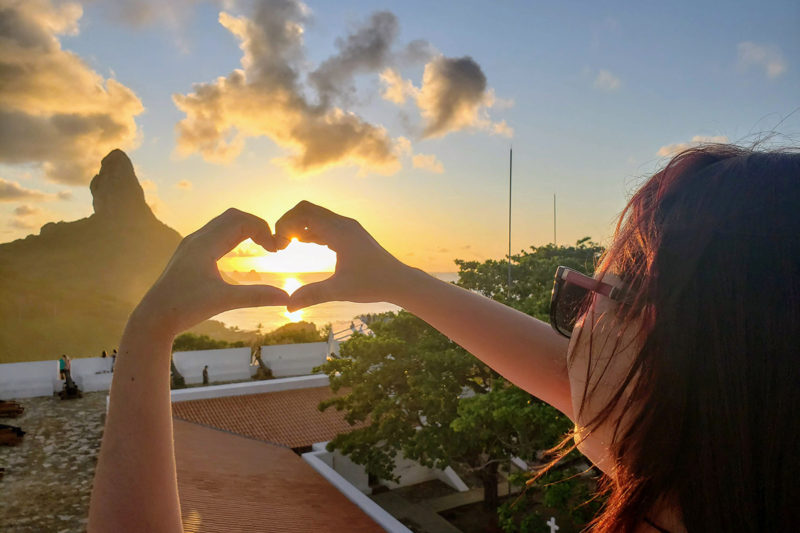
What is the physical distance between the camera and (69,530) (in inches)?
455

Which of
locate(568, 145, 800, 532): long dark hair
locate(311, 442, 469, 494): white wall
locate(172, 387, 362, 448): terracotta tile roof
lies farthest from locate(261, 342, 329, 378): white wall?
locate(568, 145, 800, 532): long dark hair

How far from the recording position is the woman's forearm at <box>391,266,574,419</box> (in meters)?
1.40

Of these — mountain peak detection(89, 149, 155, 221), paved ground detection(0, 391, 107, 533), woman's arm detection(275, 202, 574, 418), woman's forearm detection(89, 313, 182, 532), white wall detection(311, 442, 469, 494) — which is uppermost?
mountain peak detection(89, 149, 155, 221)

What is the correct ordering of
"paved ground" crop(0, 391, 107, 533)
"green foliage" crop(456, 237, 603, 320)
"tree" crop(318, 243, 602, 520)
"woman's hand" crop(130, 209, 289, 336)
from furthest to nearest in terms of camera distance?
"green foliage" crop(456, 237, 603, 320) → "paved ground" crop(0, 391, 107, 533) → "tree" crop(318, 243, 602, 520) → "woman's hand" crop(130, 209, 289, 336)

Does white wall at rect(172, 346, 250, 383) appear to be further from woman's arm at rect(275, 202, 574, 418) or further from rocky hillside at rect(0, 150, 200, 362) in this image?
rocky hillside at rect(0, 150, 200, 362)

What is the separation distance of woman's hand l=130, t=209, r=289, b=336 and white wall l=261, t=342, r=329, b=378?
2744 centimetres

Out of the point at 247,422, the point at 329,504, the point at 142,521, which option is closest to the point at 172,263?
the point at 142,521

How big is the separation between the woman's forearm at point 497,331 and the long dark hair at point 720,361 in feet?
1.87

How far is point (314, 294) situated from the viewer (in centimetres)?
146

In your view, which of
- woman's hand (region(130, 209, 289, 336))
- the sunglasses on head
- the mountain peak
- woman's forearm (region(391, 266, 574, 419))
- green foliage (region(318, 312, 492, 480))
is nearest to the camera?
the sunglasses on head

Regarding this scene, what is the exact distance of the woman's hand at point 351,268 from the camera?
4.69 ft

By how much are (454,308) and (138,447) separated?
2.53 feet

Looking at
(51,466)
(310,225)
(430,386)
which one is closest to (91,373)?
(51,466)

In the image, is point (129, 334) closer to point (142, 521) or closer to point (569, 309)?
point (142, 521)
